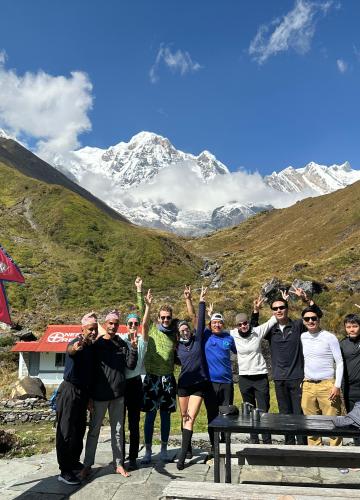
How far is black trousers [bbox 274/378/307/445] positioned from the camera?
6.88 metres

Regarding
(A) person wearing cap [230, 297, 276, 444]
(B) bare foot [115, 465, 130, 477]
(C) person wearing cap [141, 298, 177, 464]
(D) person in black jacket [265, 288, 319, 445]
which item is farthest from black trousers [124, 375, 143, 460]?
(D) person in black jacket [265, 288, 319, 445]

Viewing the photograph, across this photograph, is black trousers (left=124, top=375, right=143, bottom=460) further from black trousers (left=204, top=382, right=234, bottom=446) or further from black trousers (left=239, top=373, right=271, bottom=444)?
black trousers (left=239, top=373, right=271, bottom=444)

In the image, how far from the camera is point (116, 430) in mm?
6070

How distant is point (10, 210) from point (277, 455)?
229 feet

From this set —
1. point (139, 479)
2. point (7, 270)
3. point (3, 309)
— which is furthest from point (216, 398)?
point (7, 270)

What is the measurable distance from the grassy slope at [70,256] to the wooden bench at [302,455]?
3570cm

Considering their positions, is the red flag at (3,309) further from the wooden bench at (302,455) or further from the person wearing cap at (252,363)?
the wooden bench at (302,455)

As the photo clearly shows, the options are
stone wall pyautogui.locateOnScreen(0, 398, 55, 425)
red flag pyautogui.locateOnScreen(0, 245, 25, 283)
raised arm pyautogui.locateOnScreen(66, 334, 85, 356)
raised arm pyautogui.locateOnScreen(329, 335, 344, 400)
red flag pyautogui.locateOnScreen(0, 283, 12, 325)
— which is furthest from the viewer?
stone wall pyautogui.locateOnScreen(0, 398, 55, 425)

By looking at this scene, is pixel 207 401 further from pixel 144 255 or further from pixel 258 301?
pixel 144 255

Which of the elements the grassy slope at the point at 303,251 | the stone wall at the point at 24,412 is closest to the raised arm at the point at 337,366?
the stone wall at the point at 24,412

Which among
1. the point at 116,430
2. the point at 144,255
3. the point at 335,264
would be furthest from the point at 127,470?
the point at 144,255

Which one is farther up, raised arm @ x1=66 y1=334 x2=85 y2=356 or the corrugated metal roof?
raised arm @ x1=66 y1=334 x2=85 y2=356

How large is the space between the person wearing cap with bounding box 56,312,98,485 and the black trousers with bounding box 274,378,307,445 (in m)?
3.04

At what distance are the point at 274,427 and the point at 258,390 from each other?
221 cm
